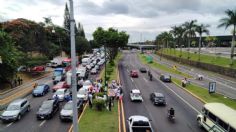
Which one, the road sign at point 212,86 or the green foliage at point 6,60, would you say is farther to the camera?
the green foliage at point 6,60

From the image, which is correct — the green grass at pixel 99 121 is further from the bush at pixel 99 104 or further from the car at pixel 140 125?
the car at pixel 140 125

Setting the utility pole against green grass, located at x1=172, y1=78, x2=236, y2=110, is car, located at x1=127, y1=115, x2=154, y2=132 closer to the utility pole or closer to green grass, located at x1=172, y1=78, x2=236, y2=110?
the utility pole

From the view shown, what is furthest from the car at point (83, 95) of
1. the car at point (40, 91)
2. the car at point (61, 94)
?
the car at point (40, 91)

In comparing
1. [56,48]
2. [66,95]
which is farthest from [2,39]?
[56,48]

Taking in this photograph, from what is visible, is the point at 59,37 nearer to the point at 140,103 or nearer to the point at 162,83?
the point at 162,83

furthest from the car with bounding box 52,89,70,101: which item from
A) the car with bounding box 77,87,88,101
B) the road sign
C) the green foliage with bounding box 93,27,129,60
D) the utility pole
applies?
the green foliage with bounding box 93,27,129,60

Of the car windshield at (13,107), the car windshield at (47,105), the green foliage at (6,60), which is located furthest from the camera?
the green foliage at (6,60)

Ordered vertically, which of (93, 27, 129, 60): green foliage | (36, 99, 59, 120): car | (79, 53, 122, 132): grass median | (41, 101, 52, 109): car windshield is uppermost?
(93, 27, 129, 60): green foliage

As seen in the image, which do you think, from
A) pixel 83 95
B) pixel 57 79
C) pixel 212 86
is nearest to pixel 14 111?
pixel 83 95
